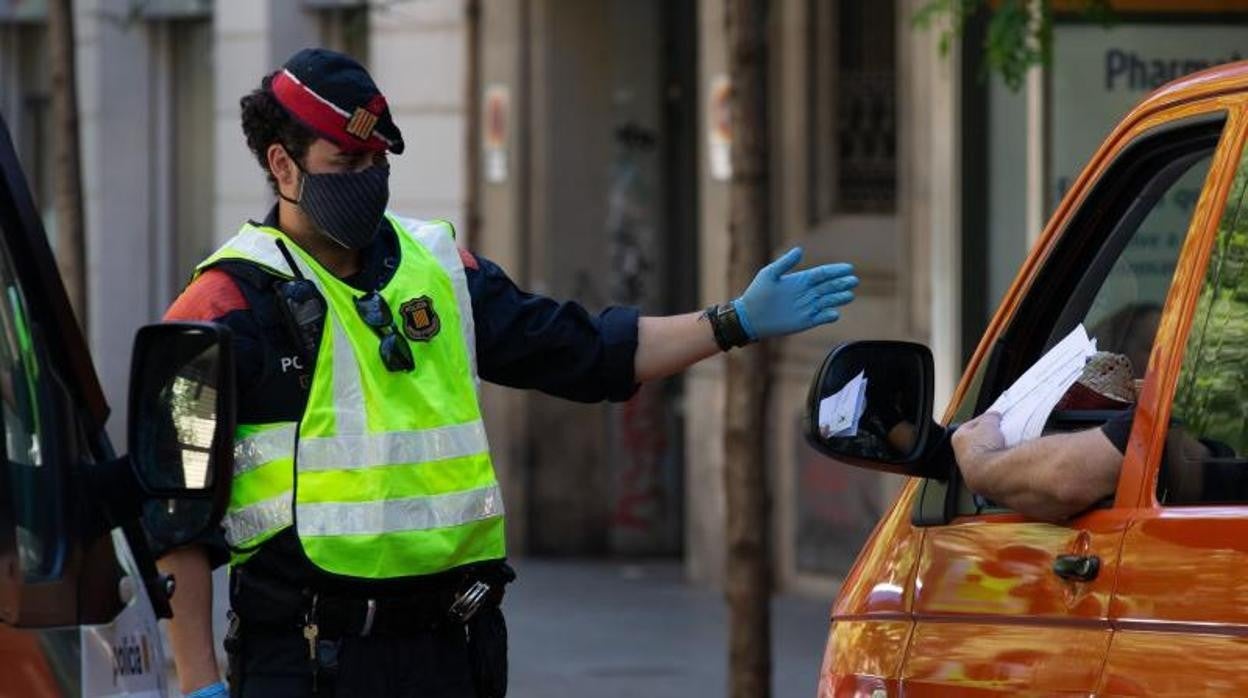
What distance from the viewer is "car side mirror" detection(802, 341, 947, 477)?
13.9 ft

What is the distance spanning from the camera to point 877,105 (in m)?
13.4

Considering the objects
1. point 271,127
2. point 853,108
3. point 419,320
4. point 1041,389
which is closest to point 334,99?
point 271,127

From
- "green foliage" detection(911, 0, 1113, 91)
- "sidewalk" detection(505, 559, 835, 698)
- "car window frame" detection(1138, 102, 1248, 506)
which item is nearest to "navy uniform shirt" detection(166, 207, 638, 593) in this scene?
"car window frame" detection(1138, 102, 1248, 506)

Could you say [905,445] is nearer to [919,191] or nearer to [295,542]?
[295,542]

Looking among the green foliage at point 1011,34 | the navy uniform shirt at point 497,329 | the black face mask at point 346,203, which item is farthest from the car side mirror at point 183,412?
the green foliage at point 1011,34

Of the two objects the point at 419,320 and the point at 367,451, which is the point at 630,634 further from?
the point at 367,451

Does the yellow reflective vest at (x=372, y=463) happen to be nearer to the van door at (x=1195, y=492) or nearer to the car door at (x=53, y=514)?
the car door at (x=53, y=514)

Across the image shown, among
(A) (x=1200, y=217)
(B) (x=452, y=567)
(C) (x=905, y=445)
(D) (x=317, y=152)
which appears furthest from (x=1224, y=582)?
(D) (x=317, y=152)

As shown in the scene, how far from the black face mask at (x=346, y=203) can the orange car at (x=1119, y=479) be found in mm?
958

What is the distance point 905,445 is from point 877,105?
30.4 ft

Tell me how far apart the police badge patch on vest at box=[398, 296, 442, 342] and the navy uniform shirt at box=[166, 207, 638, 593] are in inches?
4.1

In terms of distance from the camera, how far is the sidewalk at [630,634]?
1137 centimetres

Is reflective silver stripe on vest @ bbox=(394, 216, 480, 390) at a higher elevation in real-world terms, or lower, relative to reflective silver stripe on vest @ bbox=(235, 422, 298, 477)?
higher

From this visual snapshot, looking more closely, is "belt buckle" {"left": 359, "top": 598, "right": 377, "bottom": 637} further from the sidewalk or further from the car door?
the sidewalk
